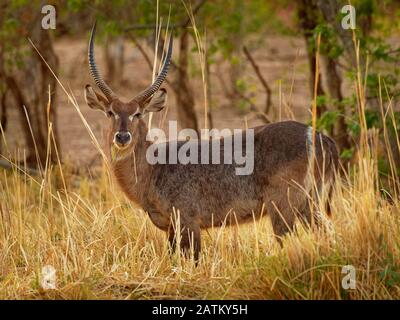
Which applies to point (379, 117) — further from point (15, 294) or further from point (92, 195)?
point (15, 294)

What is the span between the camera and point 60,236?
283 inches

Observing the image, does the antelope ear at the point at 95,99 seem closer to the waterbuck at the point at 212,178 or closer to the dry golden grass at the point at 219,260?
the waterbuck at the point at 212,178

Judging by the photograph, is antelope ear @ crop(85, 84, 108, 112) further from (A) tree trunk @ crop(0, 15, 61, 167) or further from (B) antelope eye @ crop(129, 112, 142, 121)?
(A) tree trunk @ crop(0, 15, 61, 167)

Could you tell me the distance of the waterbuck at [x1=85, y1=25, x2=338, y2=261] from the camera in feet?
21.2

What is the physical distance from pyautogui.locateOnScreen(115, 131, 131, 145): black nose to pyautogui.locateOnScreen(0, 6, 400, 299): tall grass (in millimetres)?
676

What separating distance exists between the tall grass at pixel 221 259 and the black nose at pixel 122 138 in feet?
2.22

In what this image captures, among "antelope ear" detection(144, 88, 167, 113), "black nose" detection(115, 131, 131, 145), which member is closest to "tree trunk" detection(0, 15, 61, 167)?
"antelope ear" detection(144, 88, 167, 113)

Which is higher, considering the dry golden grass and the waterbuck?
the waterbuck

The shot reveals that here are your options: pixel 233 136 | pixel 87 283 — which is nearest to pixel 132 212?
pixel 233 136

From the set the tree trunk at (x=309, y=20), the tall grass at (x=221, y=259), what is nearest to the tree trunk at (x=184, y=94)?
the tree trunk at (x=309, y=20)

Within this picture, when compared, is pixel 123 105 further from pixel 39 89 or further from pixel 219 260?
pixel 39 89

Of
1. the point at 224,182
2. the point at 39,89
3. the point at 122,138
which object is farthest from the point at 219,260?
the point at 39,89

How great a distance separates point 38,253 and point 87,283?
2.50 feet

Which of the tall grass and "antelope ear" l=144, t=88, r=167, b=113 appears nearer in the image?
the tall grass
